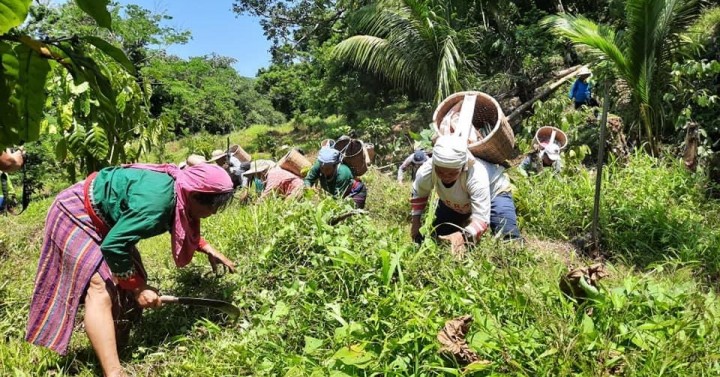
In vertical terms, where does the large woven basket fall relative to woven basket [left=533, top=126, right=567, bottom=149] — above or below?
above

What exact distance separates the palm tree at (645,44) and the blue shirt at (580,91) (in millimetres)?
1260

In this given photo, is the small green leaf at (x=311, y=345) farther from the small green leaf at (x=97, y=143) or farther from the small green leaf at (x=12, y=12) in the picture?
the small green leaf at (x=97, y=143)

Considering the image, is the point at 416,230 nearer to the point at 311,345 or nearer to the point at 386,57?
the point at 311,345

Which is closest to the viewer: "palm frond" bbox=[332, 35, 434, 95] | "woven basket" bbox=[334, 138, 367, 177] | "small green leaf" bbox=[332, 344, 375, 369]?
"small green leaf" bbox=[332, 344, 375, 369]

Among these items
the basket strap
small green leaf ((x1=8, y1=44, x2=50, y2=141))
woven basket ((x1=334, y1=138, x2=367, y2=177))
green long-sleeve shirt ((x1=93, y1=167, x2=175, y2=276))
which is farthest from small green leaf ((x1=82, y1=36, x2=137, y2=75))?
woven basket ((x1=334, y1=138, x2=367, y2=177))

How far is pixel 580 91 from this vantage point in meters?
7.92

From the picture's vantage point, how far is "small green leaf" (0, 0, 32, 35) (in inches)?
23.4

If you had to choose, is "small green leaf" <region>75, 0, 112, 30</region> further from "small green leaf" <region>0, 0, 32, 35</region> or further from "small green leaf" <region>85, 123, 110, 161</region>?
"small green leaf" <region>85, 123, 110, 161</region>

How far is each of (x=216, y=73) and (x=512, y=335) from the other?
77.1 ft

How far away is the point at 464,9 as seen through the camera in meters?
9.91

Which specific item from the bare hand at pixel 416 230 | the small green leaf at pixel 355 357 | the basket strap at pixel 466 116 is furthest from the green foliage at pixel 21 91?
the bare hand at pixel 416 230

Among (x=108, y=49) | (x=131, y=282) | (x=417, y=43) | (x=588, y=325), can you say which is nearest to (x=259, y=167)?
(x=417, y=43)

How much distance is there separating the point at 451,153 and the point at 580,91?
6.19 meters

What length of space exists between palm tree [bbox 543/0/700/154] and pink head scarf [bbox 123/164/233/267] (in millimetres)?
4603
